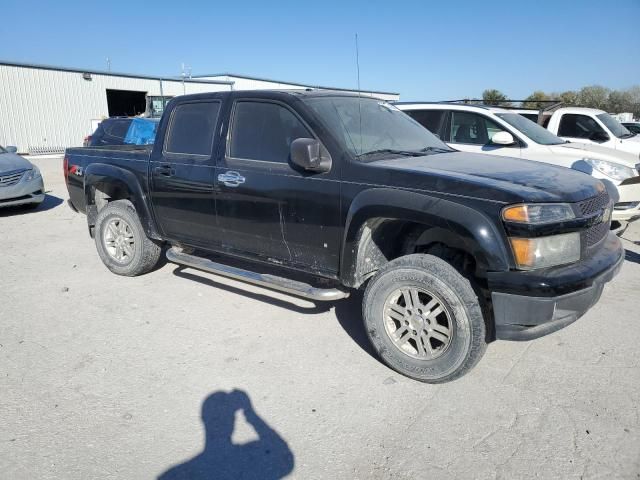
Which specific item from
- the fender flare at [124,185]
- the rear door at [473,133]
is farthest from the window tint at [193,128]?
the rear door at [473,133]

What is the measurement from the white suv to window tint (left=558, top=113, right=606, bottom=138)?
240cm

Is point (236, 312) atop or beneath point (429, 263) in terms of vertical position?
beneath

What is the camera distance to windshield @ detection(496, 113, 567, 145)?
7.58 meters

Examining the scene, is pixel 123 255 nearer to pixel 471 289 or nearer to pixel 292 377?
pixel 292 377

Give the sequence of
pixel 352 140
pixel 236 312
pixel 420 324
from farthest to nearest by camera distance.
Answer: pixel 236 312, pixel 352 140, pixel 420 324

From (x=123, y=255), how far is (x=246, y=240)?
6.72ft

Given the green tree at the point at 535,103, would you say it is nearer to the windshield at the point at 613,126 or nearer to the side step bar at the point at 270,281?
the windshield at the point at 613,126

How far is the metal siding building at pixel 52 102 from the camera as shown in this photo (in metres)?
24.6

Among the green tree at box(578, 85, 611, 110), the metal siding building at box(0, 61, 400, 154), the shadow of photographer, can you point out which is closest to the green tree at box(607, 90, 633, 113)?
the green tree at box(578, 85, 611, 110)

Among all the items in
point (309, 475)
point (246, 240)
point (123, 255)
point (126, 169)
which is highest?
point (126, 169)

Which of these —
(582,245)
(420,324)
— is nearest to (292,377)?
(420,324)

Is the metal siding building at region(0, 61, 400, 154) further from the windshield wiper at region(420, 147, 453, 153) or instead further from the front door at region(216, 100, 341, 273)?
the front door at region(216, 100, 341, 273)

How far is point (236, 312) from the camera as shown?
181 inches

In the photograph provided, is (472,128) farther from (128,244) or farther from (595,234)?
(128,244)
